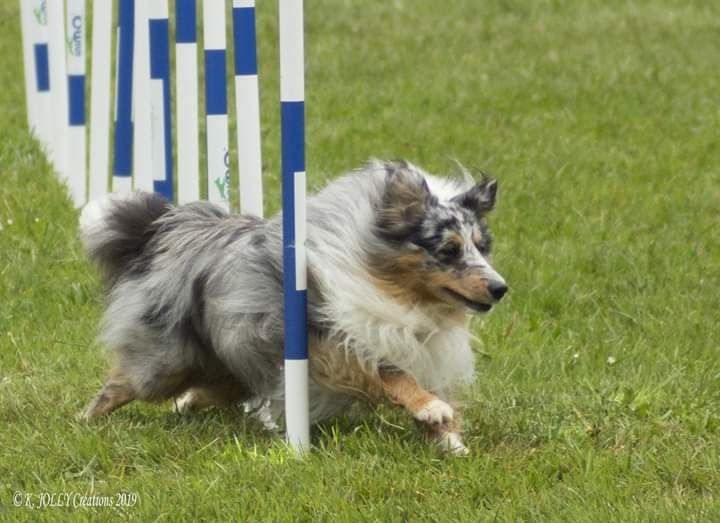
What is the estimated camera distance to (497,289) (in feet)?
16.5

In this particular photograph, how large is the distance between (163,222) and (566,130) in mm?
5706

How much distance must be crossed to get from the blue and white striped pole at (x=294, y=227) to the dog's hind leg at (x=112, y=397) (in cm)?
85

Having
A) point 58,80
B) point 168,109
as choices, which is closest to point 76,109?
point 58,80

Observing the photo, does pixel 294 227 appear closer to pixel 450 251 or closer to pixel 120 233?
pixel 450 251

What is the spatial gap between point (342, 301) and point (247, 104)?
1.34m

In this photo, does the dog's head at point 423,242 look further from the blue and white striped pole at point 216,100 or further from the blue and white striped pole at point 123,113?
the blue and white striped pole at point 123,113

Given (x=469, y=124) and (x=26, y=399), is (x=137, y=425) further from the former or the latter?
(x=469, y=124)

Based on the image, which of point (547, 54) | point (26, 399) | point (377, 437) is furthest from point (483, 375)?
point (547, 54)

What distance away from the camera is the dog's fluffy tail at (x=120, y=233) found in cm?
582

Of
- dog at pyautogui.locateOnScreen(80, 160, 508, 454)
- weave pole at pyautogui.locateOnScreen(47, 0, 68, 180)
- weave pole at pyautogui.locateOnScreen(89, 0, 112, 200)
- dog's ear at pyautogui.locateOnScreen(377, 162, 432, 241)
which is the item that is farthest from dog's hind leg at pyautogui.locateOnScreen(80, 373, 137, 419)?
weave pole at pyautogui.locateOnScreen(47, 0, 68, 180)

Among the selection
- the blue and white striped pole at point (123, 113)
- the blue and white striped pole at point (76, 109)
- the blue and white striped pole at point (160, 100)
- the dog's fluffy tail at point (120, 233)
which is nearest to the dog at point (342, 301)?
the dog's fluffy tail at point (120, 233)

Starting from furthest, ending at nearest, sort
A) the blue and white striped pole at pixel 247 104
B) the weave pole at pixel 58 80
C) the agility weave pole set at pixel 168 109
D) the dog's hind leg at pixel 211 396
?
the weave pole at pixel 58 80 < the dog's hind leg at pixel 211 396 < the blue and white striped pole at pixel 247 104 < the agility weave pole set at pixel 168 109

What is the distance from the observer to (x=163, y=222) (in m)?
5.83

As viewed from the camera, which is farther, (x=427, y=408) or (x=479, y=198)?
(x=479, y=198)
